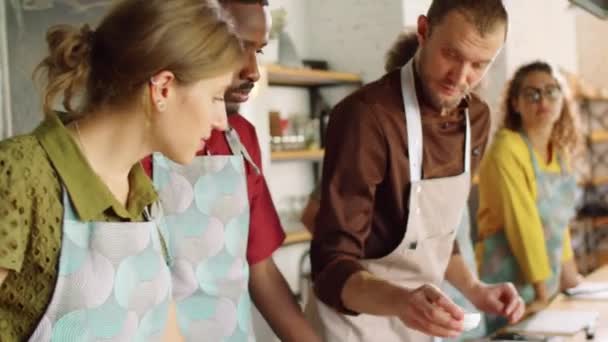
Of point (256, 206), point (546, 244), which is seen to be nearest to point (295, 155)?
point (546, 244)

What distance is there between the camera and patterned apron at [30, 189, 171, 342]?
978 millimetres

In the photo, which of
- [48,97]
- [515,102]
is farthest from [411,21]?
[48,97]

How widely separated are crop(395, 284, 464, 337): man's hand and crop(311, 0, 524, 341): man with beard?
12 cm

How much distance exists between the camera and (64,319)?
97 cm

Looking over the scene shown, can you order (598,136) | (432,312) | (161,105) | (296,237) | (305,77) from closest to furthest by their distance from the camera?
→ (161,105), (432,312), (296,237), (305,77), (598,136)

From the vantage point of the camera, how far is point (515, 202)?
2.64 m

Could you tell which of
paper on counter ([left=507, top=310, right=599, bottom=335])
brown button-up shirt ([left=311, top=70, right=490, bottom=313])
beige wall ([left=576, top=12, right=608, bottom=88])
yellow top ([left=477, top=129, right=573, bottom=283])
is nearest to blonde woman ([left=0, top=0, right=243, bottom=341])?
brown button-up shirt ([left=311, top=70, right=490, bottom=313])

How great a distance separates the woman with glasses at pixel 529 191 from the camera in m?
2.64

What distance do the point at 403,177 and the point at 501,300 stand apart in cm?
38

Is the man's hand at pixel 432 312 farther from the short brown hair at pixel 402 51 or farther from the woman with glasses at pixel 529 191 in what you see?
the woman with glasses at pixel 529 191

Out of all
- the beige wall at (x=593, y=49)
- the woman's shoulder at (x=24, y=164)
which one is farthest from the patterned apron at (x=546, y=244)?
the beige wall at (x=593, y=49)

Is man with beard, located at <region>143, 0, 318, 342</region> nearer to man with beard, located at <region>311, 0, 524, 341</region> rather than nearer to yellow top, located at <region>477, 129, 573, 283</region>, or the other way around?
man with beard, located at <region>311, 0, 524, 341</region>

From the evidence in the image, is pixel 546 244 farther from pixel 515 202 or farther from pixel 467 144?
pixel 467 144

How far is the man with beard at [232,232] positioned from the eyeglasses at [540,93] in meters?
1.52
